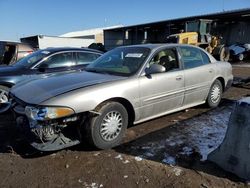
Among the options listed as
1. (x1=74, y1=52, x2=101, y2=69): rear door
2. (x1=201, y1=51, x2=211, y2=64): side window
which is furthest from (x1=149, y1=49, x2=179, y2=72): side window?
(x1=74, y1=52, x2=101, y2=69): rear door

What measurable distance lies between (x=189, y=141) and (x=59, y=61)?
400 cm

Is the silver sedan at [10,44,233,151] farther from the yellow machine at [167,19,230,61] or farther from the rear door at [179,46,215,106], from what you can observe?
the yellow machine at [167,19,230,61]

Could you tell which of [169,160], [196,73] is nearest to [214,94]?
[196,73]

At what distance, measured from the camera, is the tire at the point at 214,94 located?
6439 millimetres

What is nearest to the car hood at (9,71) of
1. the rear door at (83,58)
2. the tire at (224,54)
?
the rear door at (83,58)

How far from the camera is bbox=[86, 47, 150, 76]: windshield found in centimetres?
498

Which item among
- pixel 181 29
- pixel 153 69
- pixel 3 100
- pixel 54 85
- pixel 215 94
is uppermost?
pixel 181 29

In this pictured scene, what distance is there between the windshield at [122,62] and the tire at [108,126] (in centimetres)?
71

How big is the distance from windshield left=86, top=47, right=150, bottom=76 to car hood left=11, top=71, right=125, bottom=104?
263 millimetres

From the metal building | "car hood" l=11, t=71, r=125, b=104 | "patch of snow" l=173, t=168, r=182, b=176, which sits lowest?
"patch of snow" l=173, t=168, r=182, b=176

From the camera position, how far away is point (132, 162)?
3.99 meters

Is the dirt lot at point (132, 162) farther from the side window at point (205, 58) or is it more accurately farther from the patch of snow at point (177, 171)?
the side window at point (205, 58)

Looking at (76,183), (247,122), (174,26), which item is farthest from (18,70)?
(174,26)

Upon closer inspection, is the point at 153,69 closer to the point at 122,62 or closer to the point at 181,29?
the point at 122,62
